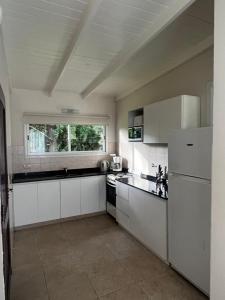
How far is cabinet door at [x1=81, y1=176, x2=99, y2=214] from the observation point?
3.79 m

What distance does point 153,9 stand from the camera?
1707mm

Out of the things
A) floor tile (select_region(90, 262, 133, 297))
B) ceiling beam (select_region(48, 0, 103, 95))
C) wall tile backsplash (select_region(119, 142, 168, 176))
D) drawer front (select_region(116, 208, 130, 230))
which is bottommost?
floor tile (select_region(90, 262, 133, 297))

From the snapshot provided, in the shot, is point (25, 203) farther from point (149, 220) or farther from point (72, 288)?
point (149, 220)

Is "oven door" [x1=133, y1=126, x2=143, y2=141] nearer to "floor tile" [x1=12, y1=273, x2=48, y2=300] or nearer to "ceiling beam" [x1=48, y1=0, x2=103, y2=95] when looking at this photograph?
"ceiling beam" [x1=48, y1=0, x2=103, y2=95]

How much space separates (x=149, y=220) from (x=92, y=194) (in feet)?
5.13

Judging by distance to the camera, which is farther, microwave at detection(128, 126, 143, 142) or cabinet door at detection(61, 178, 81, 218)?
cabinet door at detection(61, 178, 81, 218)

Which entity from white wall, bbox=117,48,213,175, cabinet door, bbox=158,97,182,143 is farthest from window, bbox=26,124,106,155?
cabinet door, bbox=158,97,182,143

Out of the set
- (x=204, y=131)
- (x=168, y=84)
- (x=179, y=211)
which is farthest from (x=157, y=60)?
(x=179, y=211)

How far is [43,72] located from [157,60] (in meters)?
1.75

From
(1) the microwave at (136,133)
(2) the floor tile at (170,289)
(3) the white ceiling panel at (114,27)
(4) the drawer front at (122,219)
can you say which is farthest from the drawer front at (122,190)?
(3) the white ceiling panel at (114,27)

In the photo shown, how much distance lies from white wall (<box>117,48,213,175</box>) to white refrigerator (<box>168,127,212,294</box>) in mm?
696

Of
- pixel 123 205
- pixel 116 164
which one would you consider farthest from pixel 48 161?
pixel 123 205

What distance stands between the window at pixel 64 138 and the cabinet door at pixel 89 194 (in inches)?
31.2

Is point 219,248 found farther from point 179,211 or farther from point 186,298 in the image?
point 186,298
